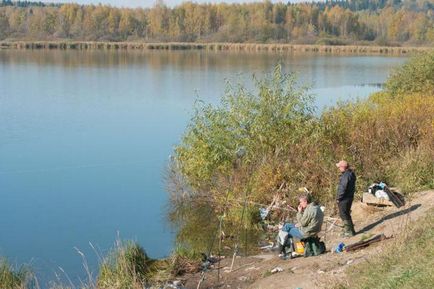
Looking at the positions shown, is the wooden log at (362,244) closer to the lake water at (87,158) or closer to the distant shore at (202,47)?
the lake water at (87,158)

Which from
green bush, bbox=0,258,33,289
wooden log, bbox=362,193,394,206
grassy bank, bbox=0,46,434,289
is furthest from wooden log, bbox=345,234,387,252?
green bush, bbox=0,258,33,289

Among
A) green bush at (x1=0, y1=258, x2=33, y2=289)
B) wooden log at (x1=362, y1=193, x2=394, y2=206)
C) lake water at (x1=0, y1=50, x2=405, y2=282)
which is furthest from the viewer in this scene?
lake water at (x1=0, y1=50, x2=405, y2=282)

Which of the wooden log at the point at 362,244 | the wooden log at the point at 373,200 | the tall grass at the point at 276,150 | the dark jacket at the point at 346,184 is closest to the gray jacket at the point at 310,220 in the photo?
the wooden log at the point at 362,244

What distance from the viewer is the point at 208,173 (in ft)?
64.9

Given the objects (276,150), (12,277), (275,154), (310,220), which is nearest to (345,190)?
(310,220)

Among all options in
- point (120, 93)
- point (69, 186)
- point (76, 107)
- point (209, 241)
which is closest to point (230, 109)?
point (209, 241)

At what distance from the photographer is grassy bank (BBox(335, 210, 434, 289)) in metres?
8.62

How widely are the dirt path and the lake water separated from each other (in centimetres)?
310

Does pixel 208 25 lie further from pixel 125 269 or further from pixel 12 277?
pixel 12 277

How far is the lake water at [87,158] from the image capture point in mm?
17875

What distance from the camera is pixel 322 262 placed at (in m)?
12.9

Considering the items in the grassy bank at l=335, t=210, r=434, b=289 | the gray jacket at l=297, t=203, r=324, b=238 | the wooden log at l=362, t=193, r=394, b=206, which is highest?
the grassy bank at l=335, t=210, r=434, b=289

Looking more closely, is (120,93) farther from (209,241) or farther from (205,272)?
(205,272)

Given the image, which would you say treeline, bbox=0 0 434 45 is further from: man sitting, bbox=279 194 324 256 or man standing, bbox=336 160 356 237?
man sitting, bbox=279 194 324 256
